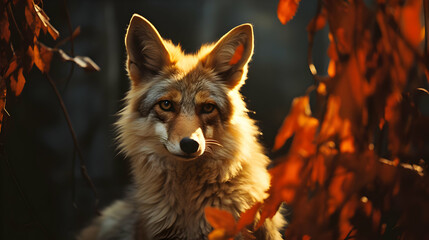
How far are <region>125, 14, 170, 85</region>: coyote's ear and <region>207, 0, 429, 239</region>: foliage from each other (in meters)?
1.29

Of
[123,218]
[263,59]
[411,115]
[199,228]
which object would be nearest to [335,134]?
[411,115]

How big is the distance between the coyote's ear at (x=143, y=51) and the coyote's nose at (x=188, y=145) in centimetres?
70

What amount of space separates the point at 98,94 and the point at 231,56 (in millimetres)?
2600

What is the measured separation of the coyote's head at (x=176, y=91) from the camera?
87.1 inches

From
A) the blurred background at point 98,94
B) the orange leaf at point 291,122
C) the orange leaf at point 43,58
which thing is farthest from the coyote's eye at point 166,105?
the blurred background at point 98,94

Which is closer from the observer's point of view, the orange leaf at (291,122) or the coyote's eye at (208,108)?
the orange leaf at (291,122)

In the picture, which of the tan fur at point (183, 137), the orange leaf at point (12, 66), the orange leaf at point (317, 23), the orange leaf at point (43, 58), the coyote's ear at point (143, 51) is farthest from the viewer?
the coyote's ear at point (143, 51)

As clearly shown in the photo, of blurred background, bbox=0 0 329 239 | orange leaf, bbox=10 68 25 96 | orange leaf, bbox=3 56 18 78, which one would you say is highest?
orange leaf, bbox=3 56 18 78

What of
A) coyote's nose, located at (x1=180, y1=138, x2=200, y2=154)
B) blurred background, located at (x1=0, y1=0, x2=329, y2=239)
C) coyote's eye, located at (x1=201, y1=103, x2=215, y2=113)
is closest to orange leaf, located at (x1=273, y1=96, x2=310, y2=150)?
coyote's nose, located at (x1=180, y1=138, x2=200, y2=154)

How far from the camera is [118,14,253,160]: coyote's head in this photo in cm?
221

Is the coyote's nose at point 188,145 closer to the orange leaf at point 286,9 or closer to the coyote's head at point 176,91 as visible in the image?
the coyote's head at point 176,91

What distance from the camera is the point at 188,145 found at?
1961 mm

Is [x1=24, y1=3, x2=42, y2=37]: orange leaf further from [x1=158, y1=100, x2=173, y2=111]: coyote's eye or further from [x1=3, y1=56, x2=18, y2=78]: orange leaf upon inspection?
[x1=158, y1=100, x2=173, y2=111]: coyote's eye

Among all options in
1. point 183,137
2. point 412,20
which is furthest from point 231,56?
point 412,20
